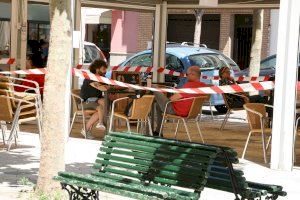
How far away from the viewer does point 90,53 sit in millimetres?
26719

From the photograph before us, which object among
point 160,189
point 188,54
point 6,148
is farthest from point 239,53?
point 160,189

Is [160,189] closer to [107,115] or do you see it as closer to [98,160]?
[98,160]

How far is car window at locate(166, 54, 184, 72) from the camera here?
20.9 m

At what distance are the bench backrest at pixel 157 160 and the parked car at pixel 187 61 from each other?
12.4m

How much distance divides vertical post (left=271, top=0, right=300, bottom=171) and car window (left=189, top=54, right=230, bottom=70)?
9559 mm

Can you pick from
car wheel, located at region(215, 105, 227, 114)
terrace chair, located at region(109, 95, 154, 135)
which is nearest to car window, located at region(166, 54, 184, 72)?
car wheel, located at region(215, 105, 227, 114)

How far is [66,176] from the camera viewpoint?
7.20m

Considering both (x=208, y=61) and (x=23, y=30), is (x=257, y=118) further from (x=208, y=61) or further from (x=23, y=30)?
(x=208, y=61)

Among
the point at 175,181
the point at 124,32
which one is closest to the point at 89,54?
the point at 124,32

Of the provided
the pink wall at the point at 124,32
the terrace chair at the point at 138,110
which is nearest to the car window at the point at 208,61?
the terrace chair at the point at 138,110

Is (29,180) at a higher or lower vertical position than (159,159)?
lower

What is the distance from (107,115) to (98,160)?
21.2ft

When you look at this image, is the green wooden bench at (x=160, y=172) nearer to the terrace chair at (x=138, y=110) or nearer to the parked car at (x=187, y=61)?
the terrace chair at (x=138, y=110)

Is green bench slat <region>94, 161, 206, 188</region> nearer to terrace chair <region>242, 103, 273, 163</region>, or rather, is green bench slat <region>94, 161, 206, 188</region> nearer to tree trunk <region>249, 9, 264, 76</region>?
terrace chair <region>242, 103, 273, 163</region>
